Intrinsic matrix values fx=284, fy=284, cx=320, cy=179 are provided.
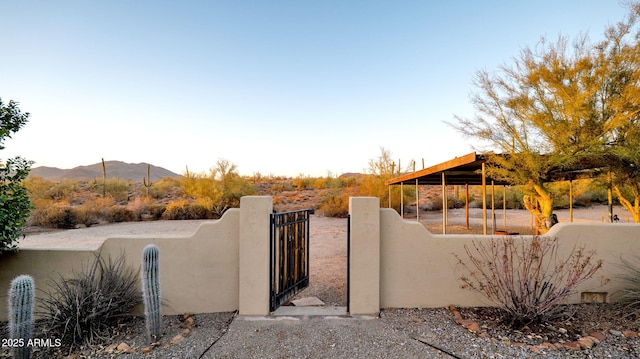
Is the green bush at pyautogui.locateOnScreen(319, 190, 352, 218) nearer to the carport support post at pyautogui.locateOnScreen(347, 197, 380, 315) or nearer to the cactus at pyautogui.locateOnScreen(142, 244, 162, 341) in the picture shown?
the carport support post at pyautogui.locateOnScreen(347, 197, 380, 315)

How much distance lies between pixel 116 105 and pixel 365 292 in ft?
52.5

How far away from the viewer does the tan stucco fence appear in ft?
13.7

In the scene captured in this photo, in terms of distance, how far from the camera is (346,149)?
2723cm

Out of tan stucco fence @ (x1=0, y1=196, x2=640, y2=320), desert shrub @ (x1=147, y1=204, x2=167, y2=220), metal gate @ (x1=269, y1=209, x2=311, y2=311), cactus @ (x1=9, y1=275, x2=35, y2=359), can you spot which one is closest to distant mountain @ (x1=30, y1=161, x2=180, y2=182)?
desert shrub @ (x1=147, y1=204, x2=167, y2=220)

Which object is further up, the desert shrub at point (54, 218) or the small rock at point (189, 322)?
the desert shrub at point (54, 218)

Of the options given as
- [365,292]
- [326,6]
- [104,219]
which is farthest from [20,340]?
[104,219]

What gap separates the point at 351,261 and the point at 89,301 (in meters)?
3.57

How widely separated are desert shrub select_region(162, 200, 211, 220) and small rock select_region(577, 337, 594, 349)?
18.4 metres

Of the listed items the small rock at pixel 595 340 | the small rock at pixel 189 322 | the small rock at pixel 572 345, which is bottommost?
the small rock at pixel 189 322

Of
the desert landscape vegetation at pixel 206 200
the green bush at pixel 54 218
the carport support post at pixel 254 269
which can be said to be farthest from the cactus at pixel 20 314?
the green bush at pixel 54 218

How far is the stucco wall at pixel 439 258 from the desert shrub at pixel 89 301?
3.79 metres

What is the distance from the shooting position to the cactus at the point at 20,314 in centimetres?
295

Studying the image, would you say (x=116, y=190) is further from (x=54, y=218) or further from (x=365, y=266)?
(x=365, y=266)

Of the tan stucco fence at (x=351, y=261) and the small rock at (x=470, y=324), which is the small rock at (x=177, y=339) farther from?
the small rock at (x=470, y=324)
